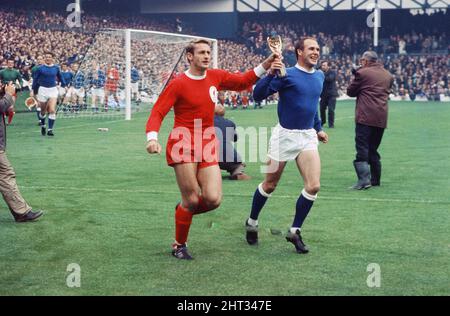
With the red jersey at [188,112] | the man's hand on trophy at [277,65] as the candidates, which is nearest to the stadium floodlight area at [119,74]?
the man's hand on trophy at [277,65]

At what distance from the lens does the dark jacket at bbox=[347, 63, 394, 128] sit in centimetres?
1213

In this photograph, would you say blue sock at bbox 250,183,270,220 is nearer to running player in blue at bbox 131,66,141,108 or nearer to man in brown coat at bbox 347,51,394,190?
man in brown coat at bbox 347,51,394,190

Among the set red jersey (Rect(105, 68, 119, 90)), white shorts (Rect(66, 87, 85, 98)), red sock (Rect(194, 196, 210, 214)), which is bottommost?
red sock (Rect(194, 196, 210, 214))

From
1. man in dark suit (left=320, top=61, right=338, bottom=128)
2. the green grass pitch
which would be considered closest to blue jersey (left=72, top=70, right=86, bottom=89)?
man in dark suit (left=320, top=61, right=338, bottom=128)

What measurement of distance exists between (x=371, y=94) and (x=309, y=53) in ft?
15.2

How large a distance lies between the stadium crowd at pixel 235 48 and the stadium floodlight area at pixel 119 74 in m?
0.05

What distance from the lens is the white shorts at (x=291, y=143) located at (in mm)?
7910

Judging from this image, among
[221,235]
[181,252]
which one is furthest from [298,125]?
[181,252]

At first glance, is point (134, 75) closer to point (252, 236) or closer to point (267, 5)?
point (252, 236)

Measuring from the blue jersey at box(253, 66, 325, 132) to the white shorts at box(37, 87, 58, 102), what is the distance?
1424cm

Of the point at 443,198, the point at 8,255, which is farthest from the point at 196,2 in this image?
the point at 8,255

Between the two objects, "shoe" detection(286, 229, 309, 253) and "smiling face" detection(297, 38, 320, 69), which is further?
"smiling face" detection(297, 38, 320, 69)

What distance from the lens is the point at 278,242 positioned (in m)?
8.03

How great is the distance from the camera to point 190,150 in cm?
722
